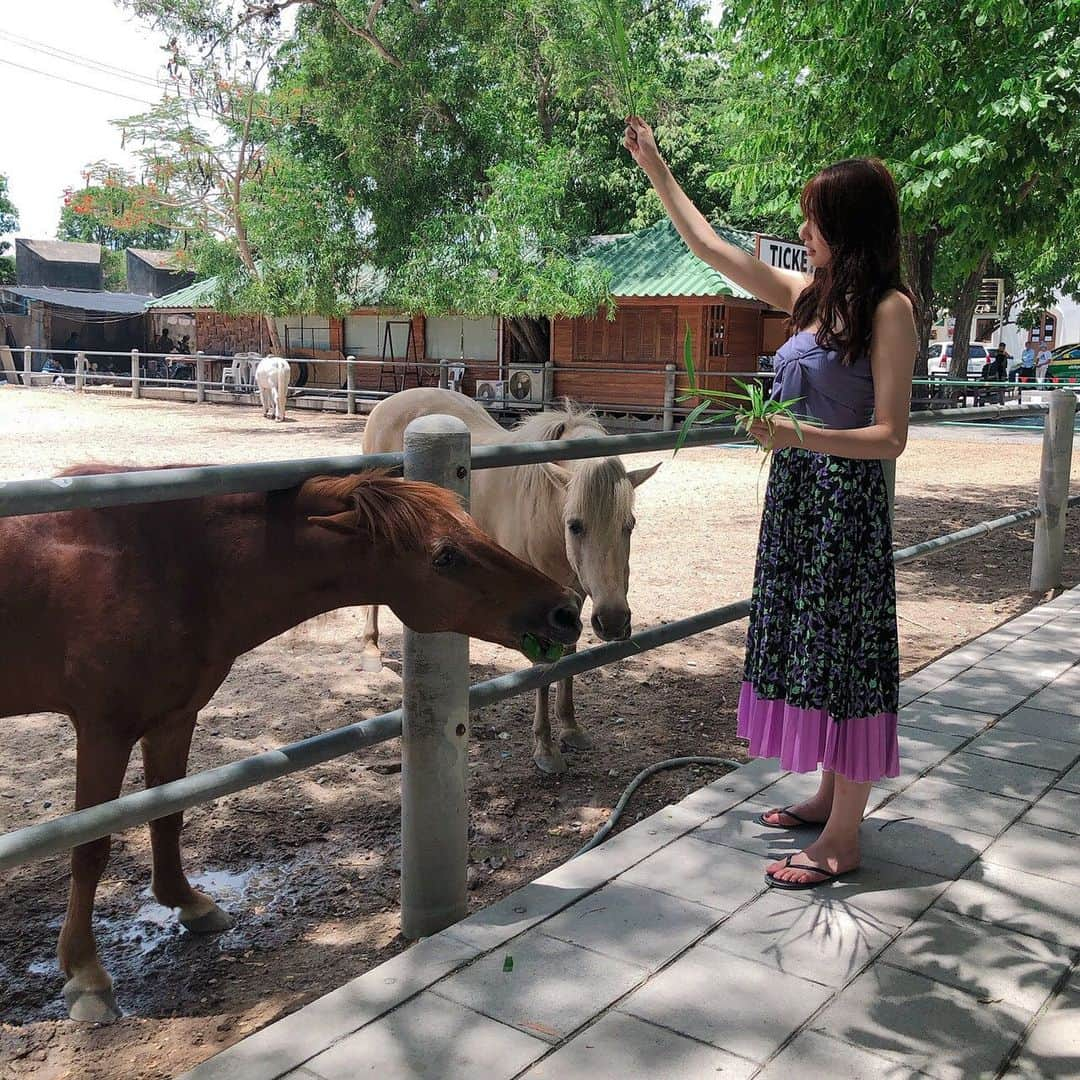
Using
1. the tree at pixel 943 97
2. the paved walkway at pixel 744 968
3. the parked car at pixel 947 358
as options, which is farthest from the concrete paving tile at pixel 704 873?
the parked car at pixel 947 358

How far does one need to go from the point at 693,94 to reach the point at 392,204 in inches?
287

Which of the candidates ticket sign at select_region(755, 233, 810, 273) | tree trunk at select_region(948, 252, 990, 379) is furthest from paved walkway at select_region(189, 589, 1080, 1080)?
tree trunk at select_region(948, 252, 990, 379)

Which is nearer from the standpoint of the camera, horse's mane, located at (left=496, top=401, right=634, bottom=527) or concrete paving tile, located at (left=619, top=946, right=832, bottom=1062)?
concrete paving tile, located at (left=619, top=946, right=832, bottom=1062)

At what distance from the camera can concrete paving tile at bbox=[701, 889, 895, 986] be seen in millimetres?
2119

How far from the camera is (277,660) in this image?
5262 mm

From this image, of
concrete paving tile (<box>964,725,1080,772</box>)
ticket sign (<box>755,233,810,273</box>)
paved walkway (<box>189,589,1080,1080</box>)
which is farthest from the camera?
ticket sign (<box>755,233,810,273</box>)

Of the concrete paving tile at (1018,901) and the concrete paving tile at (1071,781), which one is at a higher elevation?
the concrete paving tile at (1018,901)

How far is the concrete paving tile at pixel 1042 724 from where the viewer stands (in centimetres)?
354

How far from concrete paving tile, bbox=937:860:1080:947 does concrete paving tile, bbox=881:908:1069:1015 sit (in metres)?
0.04

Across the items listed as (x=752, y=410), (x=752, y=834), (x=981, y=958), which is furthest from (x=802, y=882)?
(x=752, y=410)

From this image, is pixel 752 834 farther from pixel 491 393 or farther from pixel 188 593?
pixel 491 393

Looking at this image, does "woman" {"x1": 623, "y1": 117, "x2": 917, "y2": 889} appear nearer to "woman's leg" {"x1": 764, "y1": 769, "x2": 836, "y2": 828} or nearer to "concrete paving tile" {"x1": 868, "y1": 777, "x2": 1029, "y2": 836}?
"woman's leg" {"x1": 764, "y1": 769, "x2": 836, "y2": 828}

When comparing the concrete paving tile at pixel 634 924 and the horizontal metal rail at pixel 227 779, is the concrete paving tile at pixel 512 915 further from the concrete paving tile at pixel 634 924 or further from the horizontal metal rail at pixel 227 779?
the horizontal metal rail at pixel 227 779

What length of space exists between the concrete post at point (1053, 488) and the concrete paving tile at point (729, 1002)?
4.37 metres
